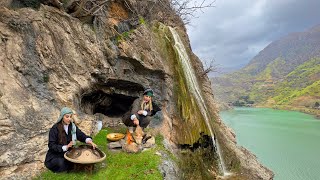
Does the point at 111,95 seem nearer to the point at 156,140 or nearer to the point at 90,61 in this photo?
the point at 90,61

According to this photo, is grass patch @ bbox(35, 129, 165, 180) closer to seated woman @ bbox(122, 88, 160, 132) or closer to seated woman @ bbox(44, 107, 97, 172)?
seated woman @ bbox(44, 107, 97, 172)

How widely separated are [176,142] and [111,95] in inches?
143

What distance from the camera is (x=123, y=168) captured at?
26.1ft

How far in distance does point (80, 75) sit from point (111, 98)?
120 inches

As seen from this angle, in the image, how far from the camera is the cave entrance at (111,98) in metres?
12.1

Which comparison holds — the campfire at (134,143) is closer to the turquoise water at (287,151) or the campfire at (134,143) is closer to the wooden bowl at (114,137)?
the wooden bowl at (114,137)

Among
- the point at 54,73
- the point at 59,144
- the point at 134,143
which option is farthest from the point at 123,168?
the point at 54,73

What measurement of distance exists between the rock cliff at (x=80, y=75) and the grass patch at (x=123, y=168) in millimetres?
1045

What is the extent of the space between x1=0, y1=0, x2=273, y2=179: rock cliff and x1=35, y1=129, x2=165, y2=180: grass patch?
105 cm

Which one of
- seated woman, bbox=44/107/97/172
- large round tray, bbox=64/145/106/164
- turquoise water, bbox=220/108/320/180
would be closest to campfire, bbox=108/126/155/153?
large round tray, bbox=64/145/106/164

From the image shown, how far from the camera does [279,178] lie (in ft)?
78.6

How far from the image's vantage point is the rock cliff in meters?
7.88

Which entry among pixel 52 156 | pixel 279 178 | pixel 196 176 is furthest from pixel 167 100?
pixel 279 178

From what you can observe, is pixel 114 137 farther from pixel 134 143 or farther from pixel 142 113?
pixel 142 113
